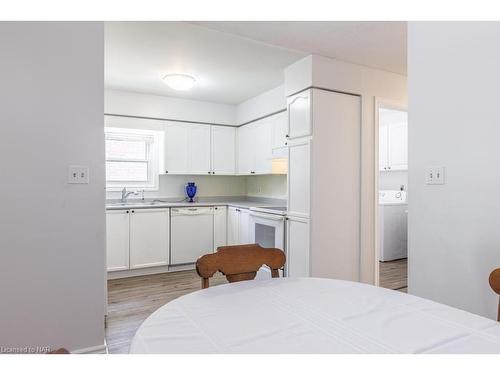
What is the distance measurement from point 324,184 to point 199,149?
2.22m

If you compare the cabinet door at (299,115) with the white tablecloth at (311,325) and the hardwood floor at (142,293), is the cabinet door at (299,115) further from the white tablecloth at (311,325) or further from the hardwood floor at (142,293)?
the white tablecloth at (311,325)

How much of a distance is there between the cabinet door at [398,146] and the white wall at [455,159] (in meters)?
3.45

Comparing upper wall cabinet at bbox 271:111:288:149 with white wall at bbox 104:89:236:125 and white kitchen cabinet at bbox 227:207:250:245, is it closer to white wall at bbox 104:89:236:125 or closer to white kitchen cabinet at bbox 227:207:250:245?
white kitchen cabinet at bbox 227:207:250:245

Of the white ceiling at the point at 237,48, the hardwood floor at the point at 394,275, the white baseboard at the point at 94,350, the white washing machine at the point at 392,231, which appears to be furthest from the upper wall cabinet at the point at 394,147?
the white baseboard at the point at 94,350

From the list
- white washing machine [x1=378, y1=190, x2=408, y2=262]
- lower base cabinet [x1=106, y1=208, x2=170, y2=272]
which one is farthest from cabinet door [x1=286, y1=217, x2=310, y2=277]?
white washing machine [x1=378, y1=190, x2=408, y2=262]

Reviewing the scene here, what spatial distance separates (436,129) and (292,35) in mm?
1404

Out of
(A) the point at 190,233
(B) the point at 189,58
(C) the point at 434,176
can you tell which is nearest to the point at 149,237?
(A) the point at 190,233

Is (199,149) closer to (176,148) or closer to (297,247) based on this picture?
(176,148)

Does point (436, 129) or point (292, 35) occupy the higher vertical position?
point (292, 35)

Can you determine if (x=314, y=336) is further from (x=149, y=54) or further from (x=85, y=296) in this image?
(x=149, y=54)

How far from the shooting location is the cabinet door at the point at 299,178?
10.3ft

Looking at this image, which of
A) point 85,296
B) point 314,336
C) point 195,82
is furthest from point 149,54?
point 314,336
